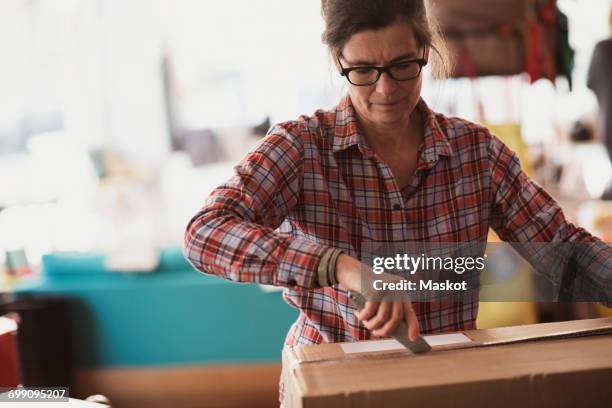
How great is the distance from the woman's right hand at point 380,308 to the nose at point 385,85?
0.34 metres

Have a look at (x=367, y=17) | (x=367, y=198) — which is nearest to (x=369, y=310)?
(x=367, y=198)

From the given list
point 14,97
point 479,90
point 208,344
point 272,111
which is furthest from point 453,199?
point 14,97

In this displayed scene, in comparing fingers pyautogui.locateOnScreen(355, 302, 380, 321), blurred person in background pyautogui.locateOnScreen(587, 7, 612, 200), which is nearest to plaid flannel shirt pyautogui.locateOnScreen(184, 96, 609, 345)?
fingers pyautogui.locateOnScreen(355, 302, 380, 321)

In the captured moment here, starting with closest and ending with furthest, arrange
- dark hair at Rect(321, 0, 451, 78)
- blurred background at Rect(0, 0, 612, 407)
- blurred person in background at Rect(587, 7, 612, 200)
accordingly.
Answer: dark hair at Rect(321, 0, 451, 78) → blurred person in background at Rect(587, 7, 612, 200) → blurred background at Rect(0, 0, 612, 407)

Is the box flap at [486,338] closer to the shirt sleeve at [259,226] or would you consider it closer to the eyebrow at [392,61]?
the shirt sleeve at [259,226]

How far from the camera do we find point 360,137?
1.16 m

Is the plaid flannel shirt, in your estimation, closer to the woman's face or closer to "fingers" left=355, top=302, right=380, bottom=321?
the woman's face

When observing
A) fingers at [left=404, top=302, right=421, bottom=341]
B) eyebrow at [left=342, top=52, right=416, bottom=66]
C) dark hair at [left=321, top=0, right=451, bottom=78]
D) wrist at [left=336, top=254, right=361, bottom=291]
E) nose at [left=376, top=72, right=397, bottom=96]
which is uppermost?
dark hair at [left=321, top=0, right=451, bottom=78]

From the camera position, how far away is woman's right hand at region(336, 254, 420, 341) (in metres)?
0.84

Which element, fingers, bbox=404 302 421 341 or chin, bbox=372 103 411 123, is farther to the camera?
chin, bbox=372 103 411 123

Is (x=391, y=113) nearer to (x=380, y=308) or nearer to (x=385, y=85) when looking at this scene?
(x=385, y=85)

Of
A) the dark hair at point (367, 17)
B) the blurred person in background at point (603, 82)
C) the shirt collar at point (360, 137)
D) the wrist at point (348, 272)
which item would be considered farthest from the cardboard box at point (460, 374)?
the blurred person in background at point (603, 82)

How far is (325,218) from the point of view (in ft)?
3.73

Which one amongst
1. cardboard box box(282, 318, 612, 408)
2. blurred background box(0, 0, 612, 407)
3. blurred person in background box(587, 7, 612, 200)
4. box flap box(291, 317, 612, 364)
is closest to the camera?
cardboard box box(282, 318, 612, 408)
